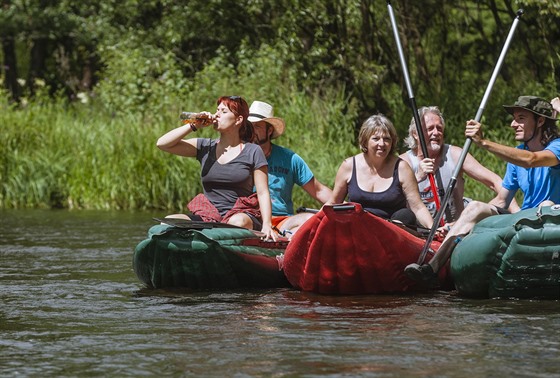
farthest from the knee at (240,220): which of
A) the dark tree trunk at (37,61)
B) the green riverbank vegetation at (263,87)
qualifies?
the dark tree trunk at (37,61)

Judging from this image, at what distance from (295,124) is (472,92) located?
8.96 ft

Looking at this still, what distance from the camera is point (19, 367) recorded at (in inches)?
224

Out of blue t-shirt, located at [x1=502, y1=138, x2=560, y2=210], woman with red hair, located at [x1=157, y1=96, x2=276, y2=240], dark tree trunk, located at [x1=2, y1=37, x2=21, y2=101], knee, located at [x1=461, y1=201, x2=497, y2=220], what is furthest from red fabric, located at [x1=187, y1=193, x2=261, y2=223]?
dark tree trunk, located at [x1=2, y1=37, x2=21, y2=101]

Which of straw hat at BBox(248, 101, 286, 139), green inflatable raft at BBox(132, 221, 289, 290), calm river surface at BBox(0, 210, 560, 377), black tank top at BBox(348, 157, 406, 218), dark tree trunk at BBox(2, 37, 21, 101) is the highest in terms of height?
dark tree trunk at BBox(2, 37, 21, 101)

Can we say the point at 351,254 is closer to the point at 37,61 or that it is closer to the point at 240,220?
the point at 240,220

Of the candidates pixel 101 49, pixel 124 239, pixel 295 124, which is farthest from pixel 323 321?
pixel 101 49

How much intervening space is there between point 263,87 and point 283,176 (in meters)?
7.55

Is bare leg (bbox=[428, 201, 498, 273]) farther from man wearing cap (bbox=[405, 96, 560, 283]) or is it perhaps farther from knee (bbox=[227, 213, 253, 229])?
knee (bbox=[227, 213, 253, 229])

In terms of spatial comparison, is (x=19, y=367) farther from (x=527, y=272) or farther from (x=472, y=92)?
(x=472, y=92)

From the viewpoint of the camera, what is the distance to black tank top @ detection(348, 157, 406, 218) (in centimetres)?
827

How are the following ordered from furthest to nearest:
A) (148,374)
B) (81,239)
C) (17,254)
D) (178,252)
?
1. (81,239)
2. (17,254)
3. (178,252)
4. (148,374)

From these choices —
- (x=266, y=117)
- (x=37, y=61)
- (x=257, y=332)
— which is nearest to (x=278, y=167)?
(x=266, y=117)

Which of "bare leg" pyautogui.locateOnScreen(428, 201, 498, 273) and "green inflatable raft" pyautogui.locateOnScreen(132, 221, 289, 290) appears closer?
"bare leg" pyautogui.locateOnScreen(428, 201, 498, 273)

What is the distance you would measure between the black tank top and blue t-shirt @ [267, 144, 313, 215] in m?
0.81
